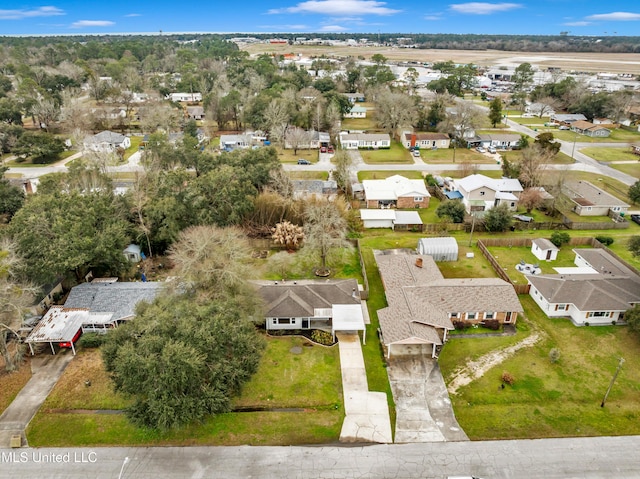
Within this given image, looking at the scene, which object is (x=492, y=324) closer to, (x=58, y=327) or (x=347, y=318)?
(x=347, y=318)

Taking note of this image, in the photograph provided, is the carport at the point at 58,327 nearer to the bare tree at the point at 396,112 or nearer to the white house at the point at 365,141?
the white house at the point at 365,141

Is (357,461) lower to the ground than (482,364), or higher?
lower

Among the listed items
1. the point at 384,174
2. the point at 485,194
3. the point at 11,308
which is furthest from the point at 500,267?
the point at 11,308

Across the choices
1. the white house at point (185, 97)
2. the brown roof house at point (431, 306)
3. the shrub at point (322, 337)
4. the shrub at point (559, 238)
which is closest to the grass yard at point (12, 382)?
the shrub at point (322, 337)

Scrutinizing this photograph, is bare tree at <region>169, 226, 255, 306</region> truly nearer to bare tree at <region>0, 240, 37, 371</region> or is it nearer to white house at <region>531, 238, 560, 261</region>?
bare tree at <region>0, 240, 37, 371</region>

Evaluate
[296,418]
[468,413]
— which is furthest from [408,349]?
[296,418]

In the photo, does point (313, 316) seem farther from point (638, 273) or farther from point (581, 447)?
point (638, 273)
